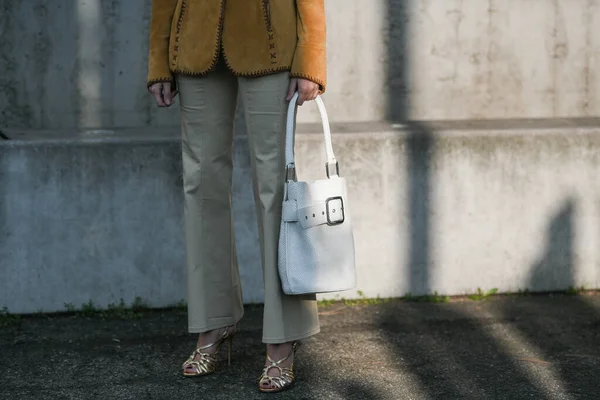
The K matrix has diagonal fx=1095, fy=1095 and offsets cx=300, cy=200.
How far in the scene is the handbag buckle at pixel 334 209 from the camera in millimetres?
3836

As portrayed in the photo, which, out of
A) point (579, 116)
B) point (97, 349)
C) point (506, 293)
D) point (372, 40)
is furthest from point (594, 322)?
point (97, 349)

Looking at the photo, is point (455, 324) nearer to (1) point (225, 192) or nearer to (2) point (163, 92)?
(1) point (225, 192)

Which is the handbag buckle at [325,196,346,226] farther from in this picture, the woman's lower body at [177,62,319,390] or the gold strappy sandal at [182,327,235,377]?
the gold strappy sandal at [182,327,235,377]

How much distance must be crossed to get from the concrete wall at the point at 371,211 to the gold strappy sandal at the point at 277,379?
124cm

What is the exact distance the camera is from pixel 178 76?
13.3 feet

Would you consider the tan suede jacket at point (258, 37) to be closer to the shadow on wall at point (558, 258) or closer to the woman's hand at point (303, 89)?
the woman's hand at point (303, 89)

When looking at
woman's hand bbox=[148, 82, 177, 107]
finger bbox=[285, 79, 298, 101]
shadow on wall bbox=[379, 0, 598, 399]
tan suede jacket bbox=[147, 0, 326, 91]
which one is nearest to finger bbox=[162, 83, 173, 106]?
woman's hand bbox=[148, 82, 177, 107]

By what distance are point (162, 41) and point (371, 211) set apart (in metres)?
1.67

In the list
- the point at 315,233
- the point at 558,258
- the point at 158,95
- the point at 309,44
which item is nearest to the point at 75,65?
the point at 158,95

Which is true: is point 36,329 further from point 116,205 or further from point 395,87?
point 395,87

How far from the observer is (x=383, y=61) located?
5668 millimetres

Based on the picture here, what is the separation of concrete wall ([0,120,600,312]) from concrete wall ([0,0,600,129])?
0.76ft

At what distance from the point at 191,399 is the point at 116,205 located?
1.47 m

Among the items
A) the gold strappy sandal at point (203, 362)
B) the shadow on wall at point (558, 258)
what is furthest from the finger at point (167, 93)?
the shadow on wall at point (558, 258)
